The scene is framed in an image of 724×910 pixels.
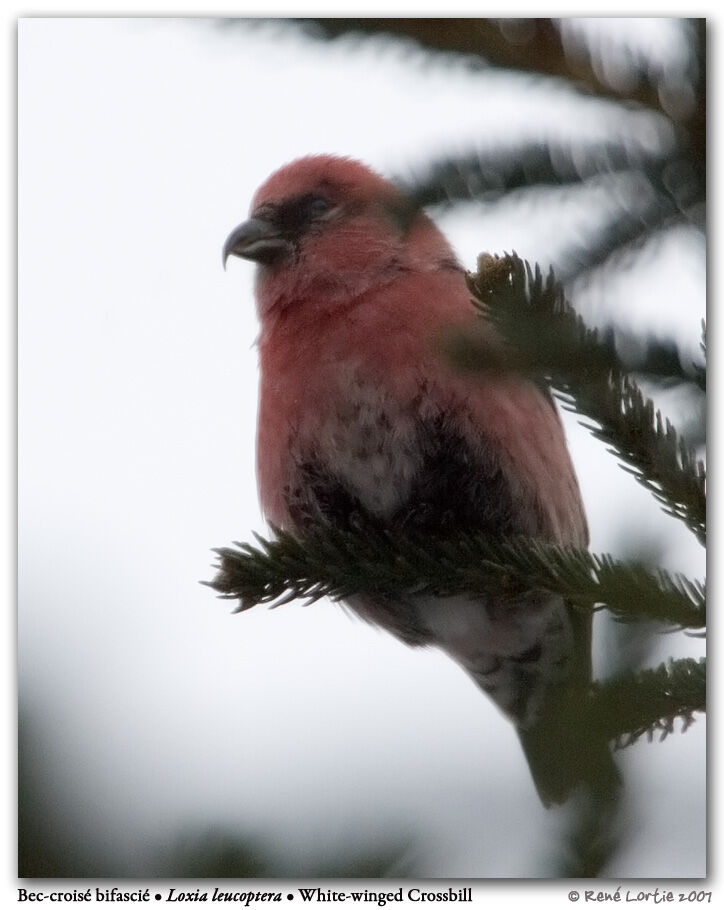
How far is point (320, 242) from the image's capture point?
1870mm

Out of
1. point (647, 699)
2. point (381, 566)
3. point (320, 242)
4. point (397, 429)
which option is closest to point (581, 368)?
point (647, 699)

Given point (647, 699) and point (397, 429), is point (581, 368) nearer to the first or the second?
point (647, 699)

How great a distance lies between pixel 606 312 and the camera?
24.6 inches

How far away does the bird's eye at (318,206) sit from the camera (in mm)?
1912

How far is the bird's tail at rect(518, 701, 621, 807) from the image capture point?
50 cm

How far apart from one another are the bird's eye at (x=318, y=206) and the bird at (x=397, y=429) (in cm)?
3

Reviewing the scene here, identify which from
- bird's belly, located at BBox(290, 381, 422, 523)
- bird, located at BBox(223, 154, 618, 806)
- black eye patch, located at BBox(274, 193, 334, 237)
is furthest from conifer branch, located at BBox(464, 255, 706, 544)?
black eye patch, located at BBox(274, 193, 334, 237)

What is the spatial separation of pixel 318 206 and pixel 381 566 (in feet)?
3.04

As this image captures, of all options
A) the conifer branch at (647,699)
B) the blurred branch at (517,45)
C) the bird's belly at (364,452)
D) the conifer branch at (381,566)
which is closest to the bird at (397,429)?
the bird's belly at (364,452)

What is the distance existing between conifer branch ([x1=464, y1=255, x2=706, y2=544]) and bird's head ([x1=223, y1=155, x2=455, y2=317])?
0.92 meters

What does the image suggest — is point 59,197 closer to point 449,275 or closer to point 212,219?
point 212,219

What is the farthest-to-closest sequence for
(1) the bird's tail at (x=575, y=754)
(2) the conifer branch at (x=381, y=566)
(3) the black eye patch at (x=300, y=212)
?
(3) the black eye patch at (x=300, y=212), (2) the conifer branch at (x=381, y=566), (1) the bird's tail at (x=575, y=754)

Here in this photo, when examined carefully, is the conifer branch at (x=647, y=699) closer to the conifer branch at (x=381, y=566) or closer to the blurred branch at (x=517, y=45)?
the conifer branch at (x=381, y=566)

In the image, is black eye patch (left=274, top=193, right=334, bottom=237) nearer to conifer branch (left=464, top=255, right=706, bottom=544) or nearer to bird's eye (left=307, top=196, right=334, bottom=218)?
bird's eye (left=307, top=196, right=334, bottom=218)
